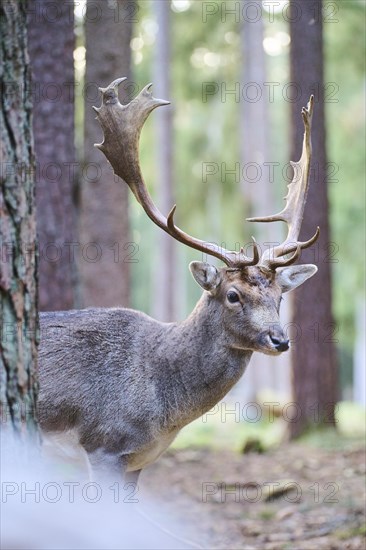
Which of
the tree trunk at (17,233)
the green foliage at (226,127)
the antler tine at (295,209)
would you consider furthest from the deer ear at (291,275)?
the green foliage at (226,127)

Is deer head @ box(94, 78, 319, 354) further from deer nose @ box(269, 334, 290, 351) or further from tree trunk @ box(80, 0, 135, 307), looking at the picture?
tree trunk @ box(80, 0, 135, 307)

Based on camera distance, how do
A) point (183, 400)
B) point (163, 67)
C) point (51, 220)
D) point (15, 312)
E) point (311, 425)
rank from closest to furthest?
point (15, 312)
point (183, 400)
point (51, 220)
point (311, 425)
point (163, 67)

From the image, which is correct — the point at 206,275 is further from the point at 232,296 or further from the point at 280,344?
the point at 280,344

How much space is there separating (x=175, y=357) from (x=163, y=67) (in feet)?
47.3

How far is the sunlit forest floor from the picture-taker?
759cm

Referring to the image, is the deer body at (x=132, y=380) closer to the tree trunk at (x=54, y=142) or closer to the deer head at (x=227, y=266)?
the deer head at (x=227, y=266)

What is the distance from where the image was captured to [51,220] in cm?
955

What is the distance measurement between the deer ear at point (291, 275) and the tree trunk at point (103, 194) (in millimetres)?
5516

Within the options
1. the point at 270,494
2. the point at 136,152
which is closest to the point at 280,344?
the point at 136,152

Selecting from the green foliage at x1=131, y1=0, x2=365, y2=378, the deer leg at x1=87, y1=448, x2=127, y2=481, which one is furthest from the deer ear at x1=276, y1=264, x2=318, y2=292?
the green foliage at x1=131, y1=0, x2=365, y2=378

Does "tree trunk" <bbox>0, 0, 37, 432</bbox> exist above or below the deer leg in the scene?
above

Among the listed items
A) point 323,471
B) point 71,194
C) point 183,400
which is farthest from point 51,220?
point 323,471

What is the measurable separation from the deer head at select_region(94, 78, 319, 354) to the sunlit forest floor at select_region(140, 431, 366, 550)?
1778 mm

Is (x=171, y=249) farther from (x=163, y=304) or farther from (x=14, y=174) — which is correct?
(x=14, y=174)
